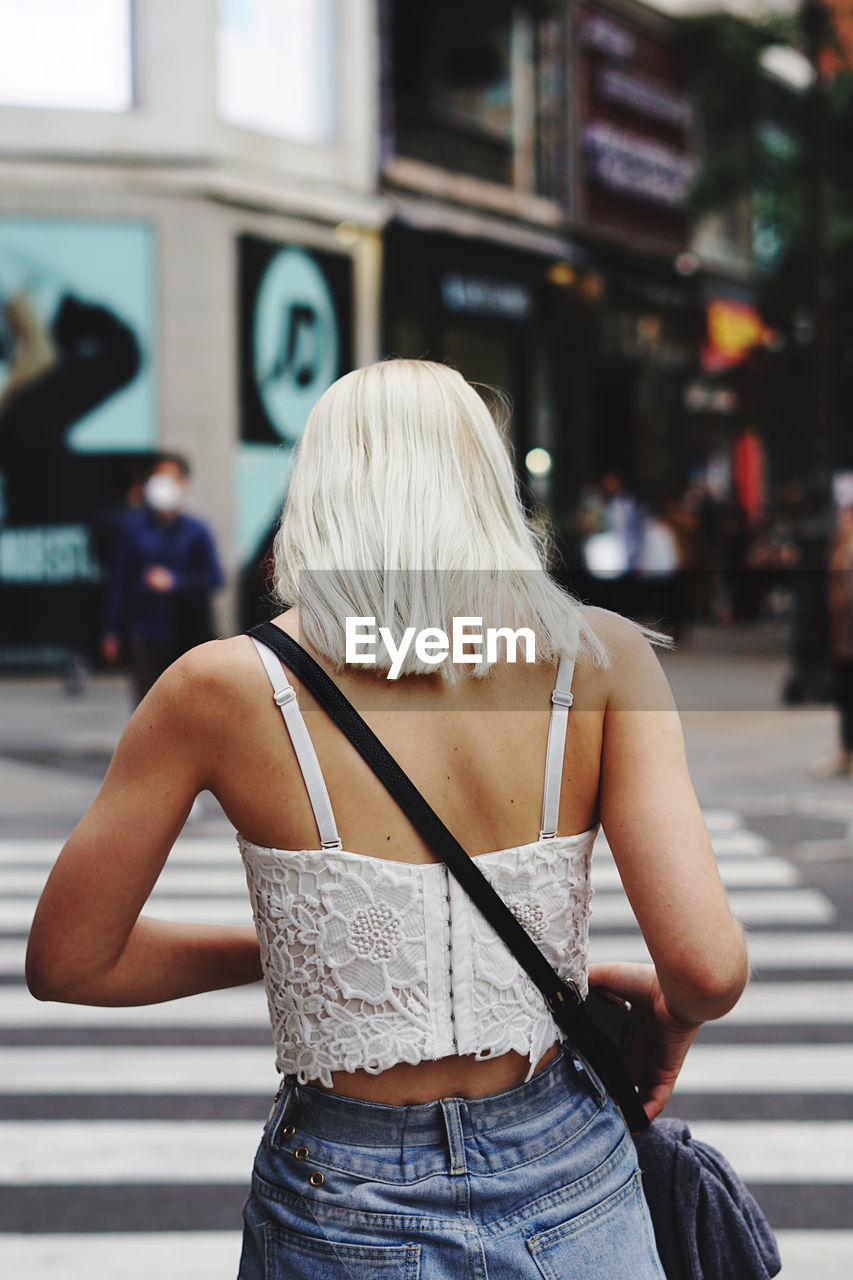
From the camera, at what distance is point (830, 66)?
66.7ft

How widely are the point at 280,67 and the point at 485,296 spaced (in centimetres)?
501

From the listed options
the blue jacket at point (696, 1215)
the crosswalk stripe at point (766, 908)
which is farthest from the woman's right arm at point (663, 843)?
the crosswalk stripe at point (766, 908)

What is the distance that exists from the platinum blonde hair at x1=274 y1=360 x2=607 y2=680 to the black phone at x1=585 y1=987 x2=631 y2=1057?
0.44 meters

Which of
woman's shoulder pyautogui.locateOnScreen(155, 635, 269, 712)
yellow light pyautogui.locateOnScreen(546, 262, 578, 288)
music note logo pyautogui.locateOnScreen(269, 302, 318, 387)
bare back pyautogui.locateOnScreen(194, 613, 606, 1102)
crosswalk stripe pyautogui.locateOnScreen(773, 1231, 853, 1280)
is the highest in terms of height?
yellow light pyautogui.locateOnScreen(546, 262, 578, 288)

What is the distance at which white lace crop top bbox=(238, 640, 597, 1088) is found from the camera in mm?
1843

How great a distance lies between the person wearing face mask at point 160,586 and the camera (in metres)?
10.5

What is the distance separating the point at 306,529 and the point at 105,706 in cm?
1392

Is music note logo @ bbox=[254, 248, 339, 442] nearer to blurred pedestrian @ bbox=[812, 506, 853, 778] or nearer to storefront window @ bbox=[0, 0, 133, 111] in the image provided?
storefront window @ bbox=[0, 0, 133, 111]

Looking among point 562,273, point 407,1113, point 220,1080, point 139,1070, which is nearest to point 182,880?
point 139,1070

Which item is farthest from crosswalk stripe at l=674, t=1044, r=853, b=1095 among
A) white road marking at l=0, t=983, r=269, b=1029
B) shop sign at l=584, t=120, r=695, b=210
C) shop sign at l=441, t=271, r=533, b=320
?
shop sign at l=584, t=120, r=695, b=210

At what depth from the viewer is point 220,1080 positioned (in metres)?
5.41

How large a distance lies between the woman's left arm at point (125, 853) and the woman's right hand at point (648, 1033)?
1.88 ft

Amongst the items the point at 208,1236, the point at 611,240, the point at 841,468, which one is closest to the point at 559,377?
the point at 611,240

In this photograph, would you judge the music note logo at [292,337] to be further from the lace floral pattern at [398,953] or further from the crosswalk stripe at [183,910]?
the lace floral pattern at [398,953]
